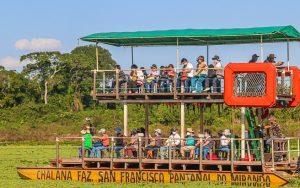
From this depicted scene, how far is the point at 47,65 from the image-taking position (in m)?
73.1

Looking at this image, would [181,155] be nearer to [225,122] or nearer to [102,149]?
[102,149]

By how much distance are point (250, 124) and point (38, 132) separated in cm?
3425

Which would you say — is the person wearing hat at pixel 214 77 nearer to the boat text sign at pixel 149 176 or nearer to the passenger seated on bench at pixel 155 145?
the passenger seated on bench at pixel 155 145

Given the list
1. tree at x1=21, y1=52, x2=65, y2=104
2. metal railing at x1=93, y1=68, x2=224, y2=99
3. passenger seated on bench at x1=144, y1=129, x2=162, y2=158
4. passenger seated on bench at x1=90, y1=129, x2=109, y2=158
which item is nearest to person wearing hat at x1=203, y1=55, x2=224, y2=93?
metal railing at x1=93, y1=68, x2=224, y2=99

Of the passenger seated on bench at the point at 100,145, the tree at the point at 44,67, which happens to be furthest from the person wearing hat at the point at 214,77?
the tree at the point at 44,67

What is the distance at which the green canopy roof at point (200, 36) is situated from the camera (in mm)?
27422

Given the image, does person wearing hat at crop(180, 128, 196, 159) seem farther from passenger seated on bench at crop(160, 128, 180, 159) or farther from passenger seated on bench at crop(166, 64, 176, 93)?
passenger seated on bench at crop(166, 64, 176, 93)

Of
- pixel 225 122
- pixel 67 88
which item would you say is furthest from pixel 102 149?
pixel 67 88

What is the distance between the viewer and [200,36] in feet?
92.0

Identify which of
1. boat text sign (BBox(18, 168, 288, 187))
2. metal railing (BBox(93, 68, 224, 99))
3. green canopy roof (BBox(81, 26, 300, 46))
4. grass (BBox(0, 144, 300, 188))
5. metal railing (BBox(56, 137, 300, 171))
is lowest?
grass (BBox(0, 144, 300, 188))

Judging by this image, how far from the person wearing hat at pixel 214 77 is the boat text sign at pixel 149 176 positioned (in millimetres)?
2949

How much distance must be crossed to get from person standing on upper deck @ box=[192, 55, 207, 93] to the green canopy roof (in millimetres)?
835

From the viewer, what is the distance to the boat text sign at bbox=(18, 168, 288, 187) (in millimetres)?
24953

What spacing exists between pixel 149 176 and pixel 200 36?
4660mm
